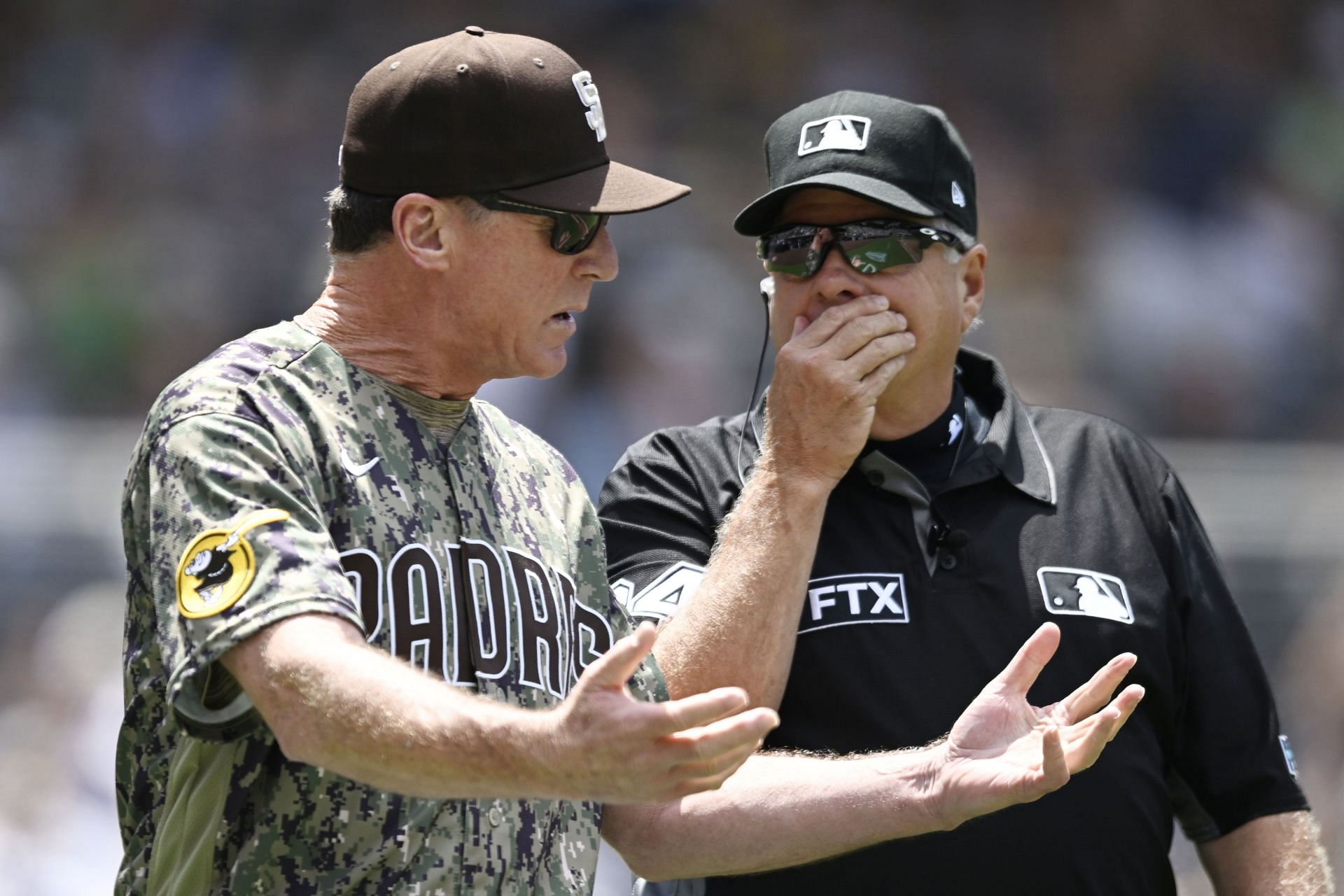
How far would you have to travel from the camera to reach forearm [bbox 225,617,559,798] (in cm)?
182

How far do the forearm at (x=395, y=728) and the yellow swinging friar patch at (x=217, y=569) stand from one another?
0.10 m

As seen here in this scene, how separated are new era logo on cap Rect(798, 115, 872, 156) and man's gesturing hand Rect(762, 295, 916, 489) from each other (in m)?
0.29

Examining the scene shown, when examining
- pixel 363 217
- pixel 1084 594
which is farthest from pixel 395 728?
pixel 1084 594

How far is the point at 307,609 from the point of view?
75.1 inches

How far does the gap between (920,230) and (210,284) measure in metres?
5.99

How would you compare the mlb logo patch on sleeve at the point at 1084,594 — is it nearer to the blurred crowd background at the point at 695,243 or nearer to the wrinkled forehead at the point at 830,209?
the wrinkled forehead at the point at 830,209

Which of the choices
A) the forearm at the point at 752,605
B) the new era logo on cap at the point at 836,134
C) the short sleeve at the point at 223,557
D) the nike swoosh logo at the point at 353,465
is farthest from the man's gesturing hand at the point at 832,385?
the short sleeve at the point at 223,557

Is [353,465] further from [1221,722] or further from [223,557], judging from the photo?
[1221,722]

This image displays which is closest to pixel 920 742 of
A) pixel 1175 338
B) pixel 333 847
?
pixel 333 847

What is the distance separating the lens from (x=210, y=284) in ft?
27.3

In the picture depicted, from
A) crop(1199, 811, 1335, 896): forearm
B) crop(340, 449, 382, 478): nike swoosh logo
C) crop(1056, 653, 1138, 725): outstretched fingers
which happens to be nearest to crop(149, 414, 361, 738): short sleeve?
crop(340, 449, 382, 478): nike swoosh logo

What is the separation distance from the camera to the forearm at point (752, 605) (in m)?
2.70

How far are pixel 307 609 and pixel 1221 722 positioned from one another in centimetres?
172

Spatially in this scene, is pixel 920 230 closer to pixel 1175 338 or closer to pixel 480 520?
pixel 480 520
